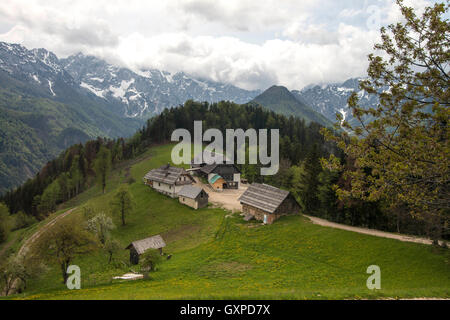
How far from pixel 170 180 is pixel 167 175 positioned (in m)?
3.51

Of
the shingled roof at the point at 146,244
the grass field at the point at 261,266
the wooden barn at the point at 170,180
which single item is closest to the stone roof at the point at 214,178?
the wooden barn at the point at 170,180

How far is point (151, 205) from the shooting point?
70.8m

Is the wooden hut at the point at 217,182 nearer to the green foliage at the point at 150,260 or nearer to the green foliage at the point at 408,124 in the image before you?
the green foliage at the point at 150,260

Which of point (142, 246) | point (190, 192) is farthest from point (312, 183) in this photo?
point (142, 246)

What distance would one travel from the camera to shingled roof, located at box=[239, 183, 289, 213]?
5212 cm

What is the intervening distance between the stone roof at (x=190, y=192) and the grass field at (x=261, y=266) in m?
7.53

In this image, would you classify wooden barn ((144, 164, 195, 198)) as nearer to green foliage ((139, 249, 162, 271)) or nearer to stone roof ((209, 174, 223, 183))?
stone roof ((209, 174, 223, 183))

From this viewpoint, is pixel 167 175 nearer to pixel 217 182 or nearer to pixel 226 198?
pixel 217 182

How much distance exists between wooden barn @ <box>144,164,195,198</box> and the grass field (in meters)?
16.0

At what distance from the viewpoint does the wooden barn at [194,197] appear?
2574 inches

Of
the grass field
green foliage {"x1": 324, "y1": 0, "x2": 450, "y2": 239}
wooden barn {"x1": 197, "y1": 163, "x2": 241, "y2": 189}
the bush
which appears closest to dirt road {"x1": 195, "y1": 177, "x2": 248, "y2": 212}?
wooden barn {"x1": 197, "y1": 163, "x2": 241, "y2": 189}

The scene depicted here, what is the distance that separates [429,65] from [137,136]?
15674cm

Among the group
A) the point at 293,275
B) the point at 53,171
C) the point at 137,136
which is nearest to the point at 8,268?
the point at 293,275

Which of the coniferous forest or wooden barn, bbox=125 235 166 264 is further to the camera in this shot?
the coniferous forest
